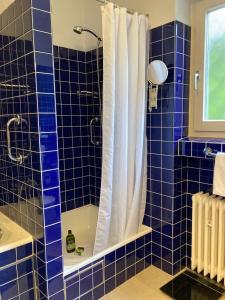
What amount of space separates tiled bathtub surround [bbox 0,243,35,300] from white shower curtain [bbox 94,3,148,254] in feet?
1.56

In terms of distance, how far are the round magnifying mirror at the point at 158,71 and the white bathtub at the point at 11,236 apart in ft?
4.30

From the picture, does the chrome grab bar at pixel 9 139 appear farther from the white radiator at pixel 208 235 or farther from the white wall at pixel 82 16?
the white radiator at pixel 208 235

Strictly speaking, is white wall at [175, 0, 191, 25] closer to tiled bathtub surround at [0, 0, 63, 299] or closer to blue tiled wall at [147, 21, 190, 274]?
blue tiled wall at [147, 21, 190, 274]

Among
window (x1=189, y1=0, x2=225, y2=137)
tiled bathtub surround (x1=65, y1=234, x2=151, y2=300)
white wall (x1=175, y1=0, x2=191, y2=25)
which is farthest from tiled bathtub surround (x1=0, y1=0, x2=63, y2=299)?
window (x1=189, y1=0, x2=225, y2=137)

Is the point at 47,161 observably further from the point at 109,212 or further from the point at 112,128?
the point at 109,212

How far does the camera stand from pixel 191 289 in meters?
1.76

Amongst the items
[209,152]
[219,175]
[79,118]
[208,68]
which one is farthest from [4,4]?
[219,175]

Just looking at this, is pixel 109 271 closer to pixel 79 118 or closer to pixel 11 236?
pixel 11 236

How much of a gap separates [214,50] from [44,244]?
172 centimetres

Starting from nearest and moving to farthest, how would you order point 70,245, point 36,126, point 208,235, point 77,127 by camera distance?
point 36,126 → point 208,235 → point 70,245 → point 77,127

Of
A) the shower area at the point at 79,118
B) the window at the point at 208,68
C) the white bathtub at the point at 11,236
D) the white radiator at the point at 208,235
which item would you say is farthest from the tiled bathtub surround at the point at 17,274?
the window at the point at 208,68

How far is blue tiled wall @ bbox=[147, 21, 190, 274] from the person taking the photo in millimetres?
A: 1772

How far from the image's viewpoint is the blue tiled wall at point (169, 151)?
1772 mm

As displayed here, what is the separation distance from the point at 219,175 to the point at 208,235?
18.9 inches
